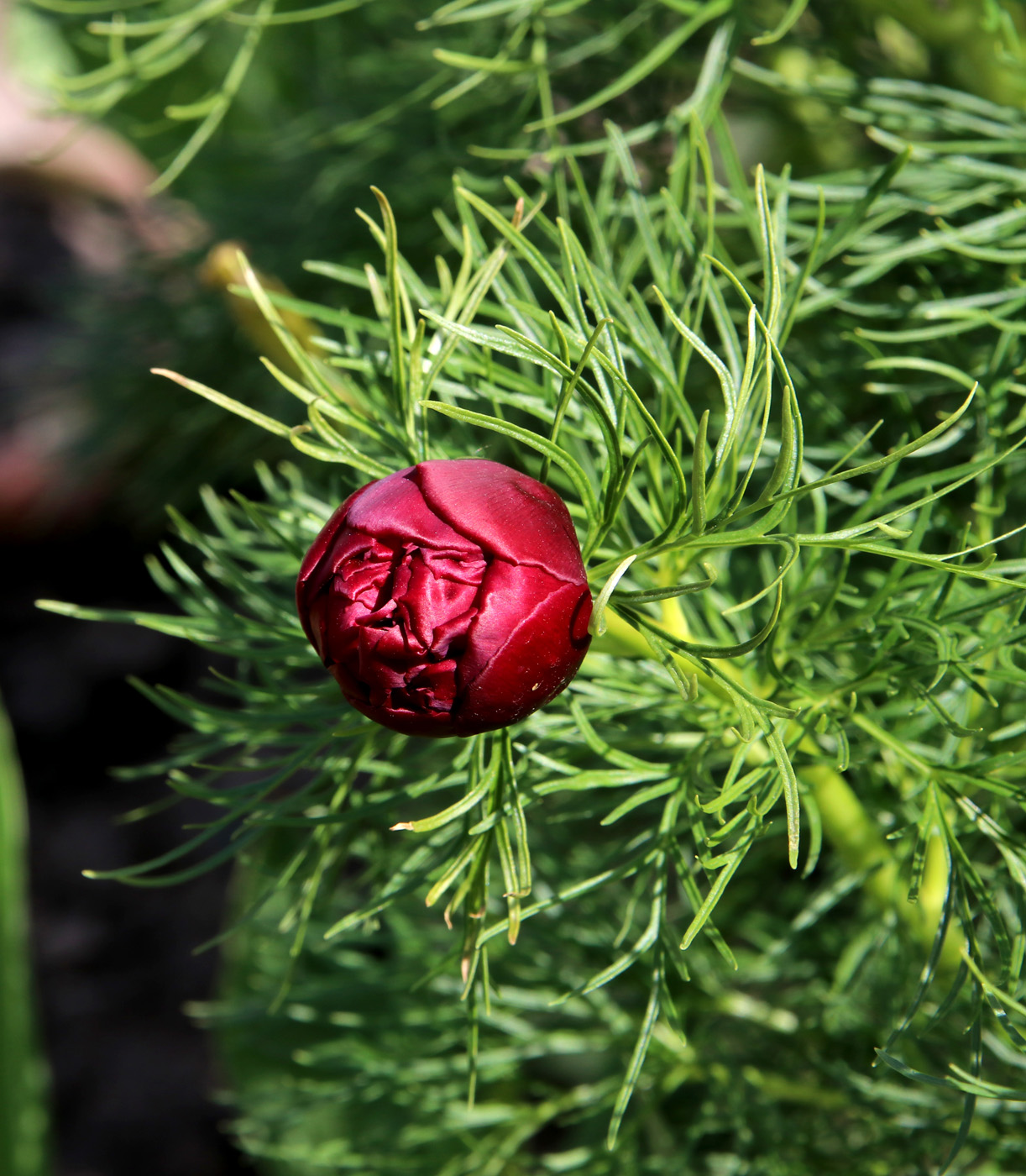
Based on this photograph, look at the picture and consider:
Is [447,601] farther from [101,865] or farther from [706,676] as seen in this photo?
[101,865]

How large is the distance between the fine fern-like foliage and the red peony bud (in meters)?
0.02

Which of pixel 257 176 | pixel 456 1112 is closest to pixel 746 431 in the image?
pixel 456 1112

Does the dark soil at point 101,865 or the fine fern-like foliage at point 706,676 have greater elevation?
the fine fern-like foliage at point 706,676

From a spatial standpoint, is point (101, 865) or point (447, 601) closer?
point (447, 601)

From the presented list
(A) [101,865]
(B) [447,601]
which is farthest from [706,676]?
(A) [101,865]

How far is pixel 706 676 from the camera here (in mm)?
342

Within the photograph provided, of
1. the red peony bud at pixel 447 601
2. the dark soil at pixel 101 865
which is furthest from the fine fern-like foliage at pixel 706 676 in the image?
the dark soil at pixel 101 865

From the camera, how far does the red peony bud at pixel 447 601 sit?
288 mm

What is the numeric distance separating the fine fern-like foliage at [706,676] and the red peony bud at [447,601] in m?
0.02

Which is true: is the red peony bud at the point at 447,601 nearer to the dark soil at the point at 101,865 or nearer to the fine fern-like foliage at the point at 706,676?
the fine fern-like foliage at the point at 706,676

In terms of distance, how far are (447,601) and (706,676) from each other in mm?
101

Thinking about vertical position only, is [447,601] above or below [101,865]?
above

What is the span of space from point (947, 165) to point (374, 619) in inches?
15.1

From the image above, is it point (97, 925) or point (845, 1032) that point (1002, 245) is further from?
point (97, 925)
